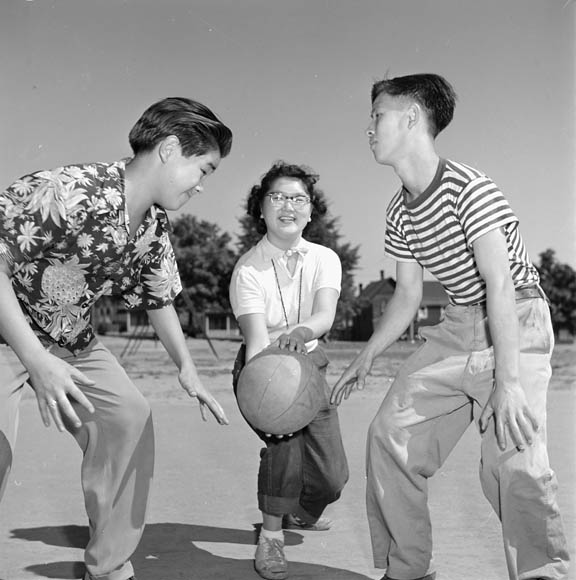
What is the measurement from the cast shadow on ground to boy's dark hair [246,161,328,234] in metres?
1.93

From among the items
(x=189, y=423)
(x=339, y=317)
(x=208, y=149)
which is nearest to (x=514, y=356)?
(x=208, y=149)

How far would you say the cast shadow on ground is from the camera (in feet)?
14.5

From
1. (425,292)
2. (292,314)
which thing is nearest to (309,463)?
(292,314)

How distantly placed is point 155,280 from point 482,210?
1.64 meters

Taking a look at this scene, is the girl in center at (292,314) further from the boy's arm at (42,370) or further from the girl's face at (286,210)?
the boy's arm at (42,370)

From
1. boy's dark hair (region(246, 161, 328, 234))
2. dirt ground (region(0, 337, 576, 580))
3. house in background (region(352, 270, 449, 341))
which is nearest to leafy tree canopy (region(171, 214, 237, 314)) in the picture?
house in background (region(352, 270, 449, 341))

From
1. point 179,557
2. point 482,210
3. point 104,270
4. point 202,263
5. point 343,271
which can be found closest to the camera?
point 482,210

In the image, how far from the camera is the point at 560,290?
5741 cm

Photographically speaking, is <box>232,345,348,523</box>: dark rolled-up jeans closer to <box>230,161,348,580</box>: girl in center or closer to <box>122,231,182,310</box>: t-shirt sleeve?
<box>230,161,348,580</box>: girl in center

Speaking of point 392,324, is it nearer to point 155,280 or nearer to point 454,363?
point 454,363

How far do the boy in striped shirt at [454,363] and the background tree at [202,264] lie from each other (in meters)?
50.3

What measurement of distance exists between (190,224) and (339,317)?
45.8ft

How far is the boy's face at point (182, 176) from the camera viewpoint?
13.8 feet

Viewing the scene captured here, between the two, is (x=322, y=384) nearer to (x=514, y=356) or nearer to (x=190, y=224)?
(x=514, y=356)
